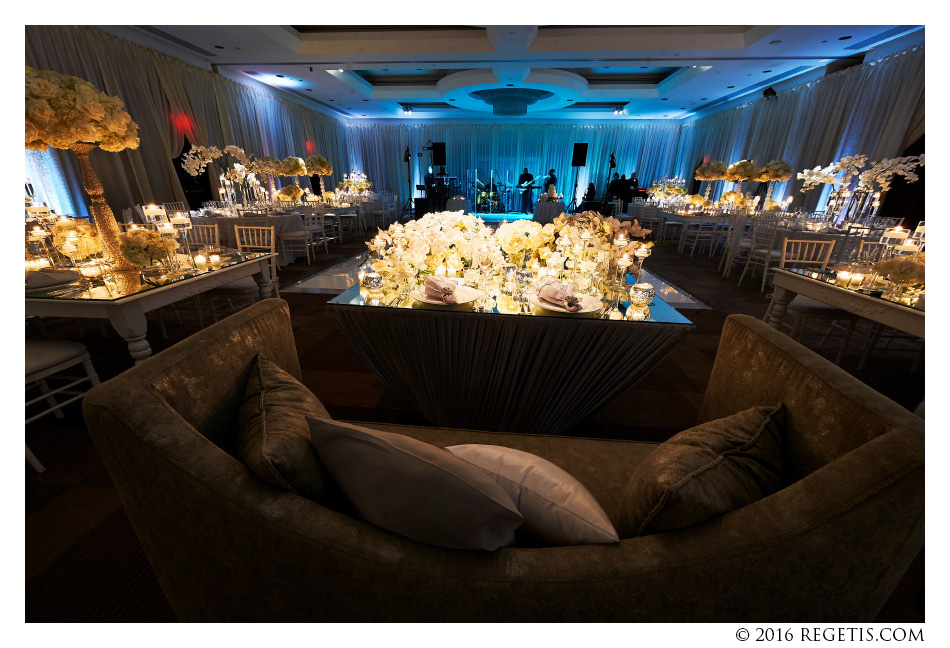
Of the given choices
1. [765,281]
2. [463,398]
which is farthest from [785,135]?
[463,398]

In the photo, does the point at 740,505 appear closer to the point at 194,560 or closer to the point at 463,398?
the point at 194,560

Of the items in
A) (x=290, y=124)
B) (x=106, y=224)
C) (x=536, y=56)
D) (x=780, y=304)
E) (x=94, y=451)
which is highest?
(x=536, y=56)

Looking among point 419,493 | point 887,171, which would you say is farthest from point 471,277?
point 887,171

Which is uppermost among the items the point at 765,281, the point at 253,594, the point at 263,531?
the point at 263,531

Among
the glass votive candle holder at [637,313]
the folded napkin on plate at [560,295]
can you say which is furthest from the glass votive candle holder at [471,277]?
the glass votive candle holder at [637,313]

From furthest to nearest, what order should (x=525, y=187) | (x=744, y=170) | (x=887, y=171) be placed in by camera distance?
(x=525, y=187) < (x=744, y=170) < (x=887, y=171)

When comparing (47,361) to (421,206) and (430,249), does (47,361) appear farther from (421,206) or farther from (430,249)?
(421,206)

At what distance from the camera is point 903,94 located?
5.59m

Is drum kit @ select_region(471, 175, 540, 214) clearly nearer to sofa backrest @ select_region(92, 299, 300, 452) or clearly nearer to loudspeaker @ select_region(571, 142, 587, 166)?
loudspeaker @ select_region(571, 142, 587, 166)

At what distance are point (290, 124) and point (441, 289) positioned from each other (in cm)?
1094

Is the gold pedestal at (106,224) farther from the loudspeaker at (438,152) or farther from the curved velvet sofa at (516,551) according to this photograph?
the loudspeaker at (438,152)

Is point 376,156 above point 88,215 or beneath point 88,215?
above

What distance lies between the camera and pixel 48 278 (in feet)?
6.54

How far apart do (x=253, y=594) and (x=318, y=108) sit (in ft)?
44.1
